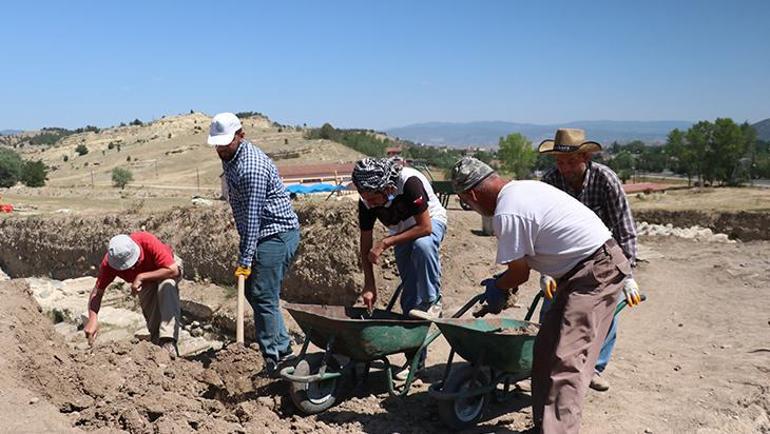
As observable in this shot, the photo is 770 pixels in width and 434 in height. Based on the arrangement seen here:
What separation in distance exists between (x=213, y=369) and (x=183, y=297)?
8281 mm

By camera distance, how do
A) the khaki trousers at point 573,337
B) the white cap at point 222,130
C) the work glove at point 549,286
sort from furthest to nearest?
the white cap at point 222,130, the work glove at point 549,286, the khaki trousers at point 573,337

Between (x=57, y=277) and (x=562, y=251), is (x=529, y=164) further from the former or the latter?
(x=562, y=251)

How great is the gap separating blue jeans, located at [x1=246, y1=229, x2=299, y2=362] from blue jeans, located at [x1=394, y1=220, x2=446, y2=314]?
32.2 inches

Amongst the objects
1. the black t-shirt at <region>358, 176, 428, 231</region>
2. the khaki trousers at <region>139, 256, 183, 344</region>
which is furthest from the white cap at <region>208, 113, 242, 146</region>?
the khaki trousers at <region>139, 256, 183, 344</region>

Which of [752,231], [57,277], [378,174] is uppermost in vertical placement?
[378,174]

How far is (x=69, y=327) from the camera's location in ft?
31.9

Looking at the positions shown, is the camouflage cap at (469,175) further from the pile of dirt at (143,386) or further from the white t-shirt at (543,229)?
the pile of dirt at (143,386)

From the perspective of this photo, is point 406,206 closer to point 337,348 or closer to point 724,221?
point 337,348

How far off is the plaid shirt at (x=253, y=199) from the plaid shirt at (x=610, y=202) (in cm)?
202

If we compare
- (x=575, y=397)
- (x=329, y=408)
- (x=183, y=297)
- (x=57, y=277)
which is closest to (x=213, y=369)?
(x=329, y=408)

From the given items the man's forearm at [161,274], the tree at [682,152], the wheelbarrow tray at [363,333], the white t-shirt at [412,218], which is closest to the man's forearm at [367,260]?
the white t-shirt at [412,218]

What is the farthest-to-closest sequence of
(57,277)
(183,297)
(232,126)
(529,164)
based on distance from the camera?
(529,164) → (57,277) → (183,297) → (232,126)

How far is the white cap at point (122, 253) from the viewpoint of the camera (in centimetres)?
486

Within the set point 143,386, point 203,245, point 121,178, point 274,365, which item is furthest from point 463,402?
point 121,178
